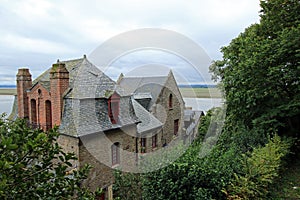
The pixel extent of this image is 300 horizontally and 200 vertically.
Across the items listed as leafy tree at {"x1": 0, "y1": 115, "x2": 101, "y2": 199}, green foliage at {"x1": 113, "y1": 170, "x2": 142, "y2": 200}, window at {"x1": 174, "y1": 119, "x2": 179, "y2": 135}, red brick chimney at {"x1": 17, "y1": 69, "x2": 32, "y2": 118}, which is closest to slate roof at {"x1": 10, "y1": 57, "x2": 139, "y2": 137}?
red brick chimney at {"x1": 17, "y1": 69, "x2": 32, "y2": 118}

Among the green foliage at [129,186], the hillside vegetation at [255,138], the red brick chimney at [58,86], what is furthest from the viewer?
the red brick chimney at [58,86]

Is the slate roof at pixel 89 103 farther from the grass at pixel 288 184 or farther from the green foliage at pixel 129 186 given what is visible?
the grass at pixel 288 184

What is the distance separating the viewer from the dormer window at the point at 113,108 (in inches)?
407

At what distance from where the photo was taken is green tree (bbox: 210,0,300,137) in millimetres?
9852

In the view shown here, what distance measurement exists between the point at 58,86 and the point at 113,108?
8.92ft

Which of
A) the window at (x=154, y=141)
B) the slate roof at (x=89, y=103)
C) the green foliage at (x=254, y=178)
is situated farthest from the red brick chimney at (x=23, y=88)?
the green foliage at (x=254, y=178)

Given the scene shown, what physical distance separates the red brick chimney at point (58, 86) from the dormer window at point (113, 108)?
2168 mm

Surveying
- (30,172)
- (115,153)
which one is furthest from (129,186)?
(30,172)

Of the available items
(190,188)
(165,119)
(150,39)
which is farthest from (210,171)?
(165,119)

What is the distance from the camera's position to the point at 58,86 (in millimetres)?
9664

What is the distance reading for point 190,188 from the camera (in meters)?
5.89

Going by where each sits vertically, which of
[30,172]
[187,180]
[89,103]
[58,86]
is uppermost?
[58,86]

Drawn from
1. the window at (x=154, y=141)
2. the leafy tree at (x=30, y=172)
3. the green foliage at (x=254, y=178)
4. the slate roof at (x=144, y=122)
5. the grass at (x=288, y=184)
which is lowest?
the grass at (x=288, y=184)

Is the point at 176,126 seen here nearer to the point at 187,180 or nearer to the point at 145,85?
the point at 145,85
